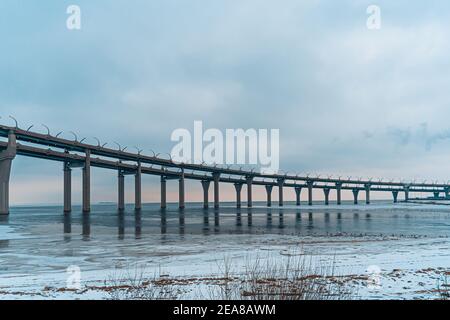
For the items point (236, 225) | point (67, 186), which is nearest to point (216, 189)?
point (67, 186)

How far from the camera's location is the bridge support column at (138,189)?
390 ft

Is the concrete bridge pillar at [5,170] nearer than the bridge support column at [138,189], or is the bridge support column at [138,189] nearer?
the concrete bridge pillar at [5,170]

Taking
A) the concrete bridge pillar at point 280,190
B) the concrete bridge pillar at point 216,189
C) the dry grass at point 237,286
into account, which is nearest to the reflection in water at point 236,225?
the dry grass at point 237,286

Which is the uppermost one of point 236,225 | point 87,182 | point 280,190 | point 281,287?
point 87,182

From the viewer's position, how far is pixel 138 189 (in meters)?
120

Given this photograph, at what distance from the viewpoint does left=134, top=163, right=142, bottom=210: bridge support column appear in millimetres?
118875

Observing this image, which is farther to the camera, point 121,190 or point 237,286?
point 121,190

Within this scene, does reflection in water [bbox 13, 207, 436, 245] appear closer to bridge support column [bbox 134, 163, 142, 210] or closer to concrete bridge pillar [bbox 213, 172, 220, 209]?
bridge support column [bbox 134, 163, 142, 210]

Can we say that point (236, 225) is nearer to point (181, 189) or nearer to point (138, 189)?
point (138, 189)

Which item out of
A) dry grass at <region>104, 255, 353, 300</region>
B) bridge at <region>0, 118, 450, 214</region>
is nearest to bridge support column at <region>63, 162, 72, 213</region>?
bridge at <region>0, 118, 450, 214</region>

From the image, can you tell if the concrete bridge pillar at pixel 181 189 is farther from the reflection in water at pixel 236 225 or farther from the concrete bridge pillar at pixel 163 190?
the reflection in water at pixel 236 225
